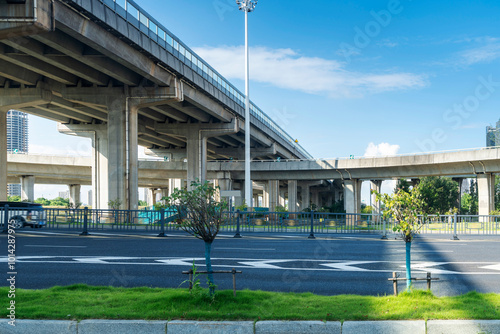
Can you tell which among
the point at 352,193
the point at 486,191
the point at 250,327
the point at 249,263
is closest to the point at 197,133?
the point at 352,193

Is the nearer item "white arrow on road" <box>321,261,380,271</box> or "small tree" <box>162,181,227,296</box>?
"small tree" <box>162,181,227,296</box>

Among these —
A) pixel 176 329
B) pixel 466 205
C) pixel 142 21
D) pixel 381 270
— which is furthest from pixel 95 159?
pixel 466 205

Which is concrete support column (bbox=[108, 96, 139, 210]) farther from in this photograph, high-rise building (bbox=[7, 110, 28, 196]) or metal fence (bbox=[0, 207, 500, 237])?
high-rise building (bbox=[7, 110, 28, 196])

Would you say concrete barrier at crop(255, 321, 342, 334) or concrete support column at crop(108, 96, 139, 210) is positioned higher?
concrete support column at crop(108, 96, 139, 210)

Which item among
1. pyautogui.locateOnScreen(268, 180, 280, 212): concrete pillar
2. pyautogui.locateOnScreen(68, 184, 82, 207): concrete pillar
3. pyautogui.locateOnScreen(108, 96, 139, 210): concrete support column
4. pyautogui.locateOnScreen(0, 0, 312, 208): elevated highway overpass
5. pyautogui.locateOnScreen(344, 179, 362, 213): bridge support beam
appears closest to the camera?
pyautogui.locateOnScreen(0, 0, 312, 208): elevated highway overpass

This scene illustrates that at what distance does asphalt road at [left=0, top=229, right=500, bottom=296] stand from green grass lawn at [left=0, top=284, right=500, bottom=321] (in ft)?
5.64

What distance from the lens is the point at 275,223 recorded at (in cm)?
2589

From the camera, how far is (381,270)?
1170cm

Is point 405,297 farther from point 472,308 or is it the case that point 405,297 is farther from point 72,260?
point 72,260

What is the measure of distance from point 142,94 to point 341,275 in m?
30.5

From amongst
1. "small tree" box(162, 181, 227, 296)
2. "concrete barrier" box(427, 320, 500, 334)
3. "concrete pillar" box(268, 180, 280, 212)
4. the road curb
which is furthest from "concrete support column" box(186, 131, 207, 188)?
"concrete barrier" box(427, 320, 500, 334)

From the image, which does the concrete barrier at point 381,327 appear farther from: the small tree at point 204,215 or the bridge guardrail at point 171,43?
the bridge guardrail at point 171,43

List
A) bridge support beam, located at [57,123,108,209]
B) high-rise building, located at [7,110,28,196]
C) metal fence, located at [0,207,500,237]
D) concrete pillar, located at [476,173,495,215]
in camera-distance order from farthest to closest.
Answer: high-rise building, located at [7,110,28,196] < bridge support beam, located at [57,123,108,209] < concrete pillar, located at [476,173,495,215] < metal fence, located at [0,207,500,237]

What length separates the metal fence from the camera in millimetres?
24062
